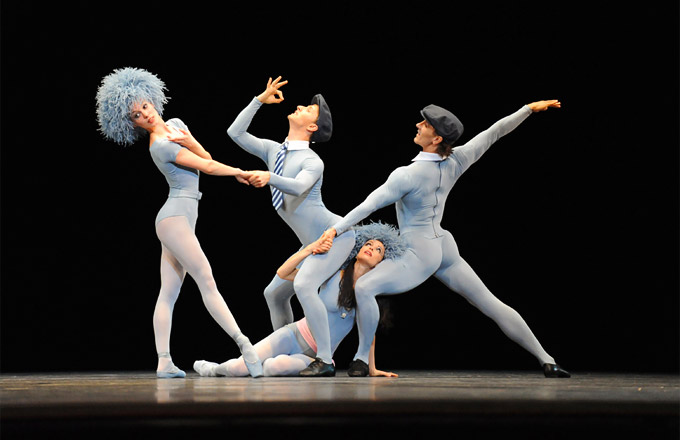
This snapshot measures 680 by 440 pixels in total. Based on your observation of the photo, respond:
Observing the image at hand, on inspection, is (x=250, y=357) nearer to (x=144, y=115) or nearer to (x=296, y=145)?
(x=296, y=145)

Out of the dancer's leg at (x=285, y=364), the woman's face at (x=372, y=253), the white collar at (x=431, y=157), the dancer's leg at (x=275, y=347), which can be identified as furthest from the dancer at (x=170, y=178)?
the white collar at (x=431, y=157)

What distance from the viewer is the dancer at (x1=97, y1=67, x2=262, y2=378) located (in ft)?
15.0

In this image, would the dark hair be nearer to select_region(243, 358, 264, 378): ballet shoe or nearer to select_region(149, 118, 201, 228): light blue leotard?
select_region(243, 358, 264, 378): ballet shoe

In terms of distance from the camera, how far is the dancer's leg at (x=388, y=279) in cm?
476

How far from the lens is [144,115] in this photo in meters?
4.66

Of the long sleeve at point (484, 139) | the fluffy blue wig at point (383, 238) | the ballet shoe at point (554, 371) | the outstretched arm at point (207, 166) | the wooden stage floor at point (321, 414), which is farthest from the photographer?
the long sleeve at point (484, 139)

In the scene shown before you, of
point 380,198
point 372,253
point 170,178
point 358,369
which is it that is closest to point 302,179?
point 380,198

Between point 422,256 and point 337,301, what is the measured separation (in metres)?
0.53

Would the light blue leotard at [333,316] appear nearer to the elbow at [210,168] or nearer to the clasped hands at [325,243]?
the clasped hands at [325,243]

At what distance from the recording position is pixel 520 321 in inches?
191

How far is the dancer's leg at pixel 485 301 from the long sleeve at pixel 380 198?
0.39 metres

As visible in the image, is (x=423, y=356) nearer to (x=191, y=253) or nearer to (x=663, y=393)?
(x=191, y=253)

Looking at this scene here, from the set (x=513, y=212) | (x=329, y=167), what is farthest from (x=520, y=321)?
(x=329, y=167)

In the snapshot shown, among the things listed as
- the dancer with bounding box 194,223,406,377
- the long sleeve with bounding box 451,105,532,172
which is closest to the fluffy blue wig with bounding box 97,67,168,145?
the dancer with bounding box 194,223,406,377
